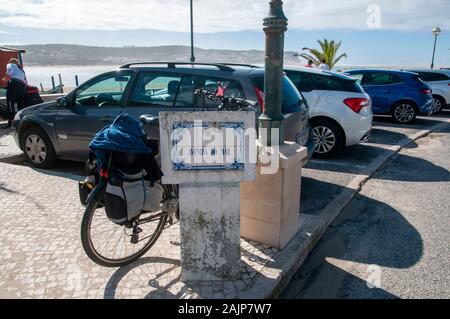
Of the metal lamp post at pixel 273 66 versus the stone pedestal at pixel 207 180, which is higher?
the metal lamp post at pixel 273 66

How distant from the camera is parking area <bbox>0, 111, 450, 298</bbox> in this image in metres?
2.69

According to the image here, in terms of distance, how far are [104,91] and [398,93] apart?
9.21 meters

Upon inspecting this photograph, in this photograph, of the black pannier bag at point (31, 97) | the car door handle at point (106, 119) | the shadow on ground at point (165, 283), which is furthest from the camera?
the black pannier bag at point (31, 97)

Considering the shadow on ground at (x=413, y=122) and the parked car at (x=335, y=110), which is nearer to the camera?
the parked car at (x=335, y=110)

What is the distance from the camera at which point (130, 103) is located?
482 centimetres

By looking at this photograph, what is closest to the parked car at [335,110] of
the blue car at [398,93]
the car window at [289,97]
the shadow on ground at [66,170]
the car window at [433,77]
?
the car window at [289,97]

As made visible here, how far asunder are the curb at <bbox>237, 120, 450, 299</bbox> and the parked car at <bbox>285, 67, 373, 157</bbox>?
A: 1.34m

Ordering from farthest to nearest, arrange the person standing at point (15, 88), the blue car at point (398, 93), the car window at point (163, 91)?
the blue car at point (398, 93), the person standing at point (15, 88), the car window at point (163, 91)

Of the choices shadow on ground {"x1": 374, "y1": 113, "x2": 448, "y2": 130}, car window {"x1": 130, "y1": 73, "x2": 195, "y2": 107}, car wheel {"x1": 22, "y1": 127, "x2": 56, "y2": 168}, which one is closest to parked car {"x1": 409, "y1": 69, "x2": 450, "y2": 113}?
shadow on ground {"x1": 374, "y1": 113, "x2": 448, "y2": 130}

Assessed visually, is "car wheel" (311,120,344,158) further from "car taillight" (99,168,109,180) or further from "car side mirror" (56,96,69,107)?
"car taillight" (99,168,109,180)

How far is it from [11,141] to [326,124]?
20.6 feet

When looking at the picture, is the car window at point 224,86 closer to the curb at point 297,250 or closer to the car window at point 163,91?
the car window at point 163,91

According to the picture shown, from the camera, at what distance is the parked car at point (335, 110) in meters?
6.52
